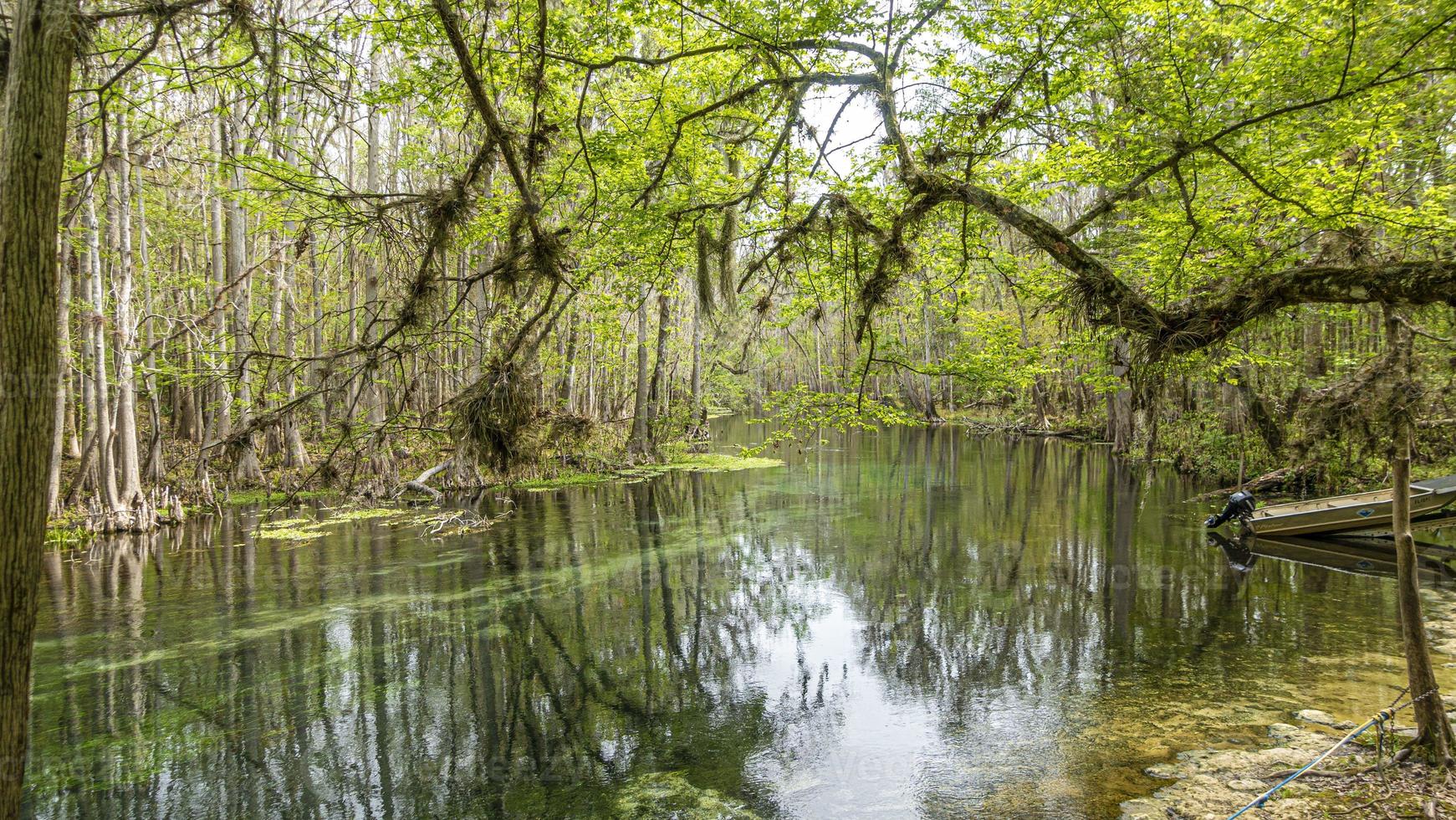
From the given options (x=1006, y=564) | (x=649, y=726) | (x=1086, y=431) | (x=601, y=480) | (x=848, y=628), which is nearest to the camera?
(x=649, y=726)

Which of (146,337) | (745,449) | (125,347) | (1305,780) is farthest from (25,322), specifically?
(146,337)

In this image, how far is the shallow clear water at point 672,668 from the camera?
17.8 feet

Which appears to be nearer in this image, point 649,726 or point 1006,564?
point 649,726

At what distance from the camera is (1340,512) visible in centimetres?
1154

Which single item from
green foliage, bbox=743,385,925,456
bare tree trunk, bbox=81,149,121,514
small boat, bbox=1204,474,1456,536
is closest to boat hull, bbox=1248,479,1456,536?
small boat, bbox=1204,474,1456,536

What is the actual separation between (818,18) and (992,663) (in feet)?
20.7

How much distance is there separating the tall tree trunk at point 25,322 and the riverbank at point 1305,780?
18.7 feet

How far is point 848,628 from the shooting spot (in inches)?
344

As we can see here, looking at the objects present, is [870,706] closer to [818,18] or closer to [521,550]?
[818,18]

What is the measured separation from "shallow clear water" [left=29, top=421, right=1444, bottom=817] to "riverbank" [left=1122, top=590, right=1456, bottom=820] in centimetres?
23

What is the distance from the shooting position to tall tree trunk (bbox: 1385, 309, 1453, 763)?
4.32m

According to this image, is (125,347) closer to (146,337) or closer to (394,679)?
(146,337)

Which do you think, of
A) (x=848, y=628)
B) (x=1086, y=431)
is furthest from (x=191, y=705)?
(x=1086, y=431)

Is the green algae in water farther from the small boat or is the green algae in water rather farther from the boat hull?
the boat hull
